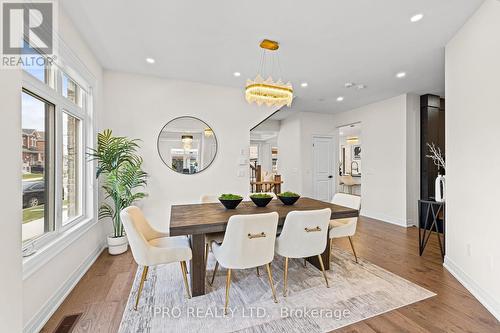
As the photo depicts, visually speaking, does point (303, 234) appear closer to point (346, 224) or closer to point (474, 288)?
point (346, 224)

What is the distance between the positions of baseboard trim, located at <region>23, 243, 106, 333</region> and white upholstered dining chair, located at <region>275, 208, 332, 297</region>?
200 cm

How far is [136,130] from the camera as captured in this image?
378 cm

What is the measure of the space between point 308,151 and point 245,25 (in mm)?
4352

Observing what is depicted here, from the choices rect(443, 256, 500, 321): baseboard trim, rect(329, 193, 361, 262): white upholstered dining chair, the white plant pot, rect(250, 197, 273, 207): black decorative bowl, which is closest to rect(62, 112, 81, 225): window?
the white plant pot

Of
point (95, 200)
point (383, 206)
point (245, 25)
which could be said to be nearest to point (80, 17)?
point (245, 25)

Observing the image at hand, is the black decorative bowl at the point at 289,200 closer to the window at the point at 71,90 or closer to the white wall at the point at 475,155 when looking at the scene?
the white wall at the point at 475,155

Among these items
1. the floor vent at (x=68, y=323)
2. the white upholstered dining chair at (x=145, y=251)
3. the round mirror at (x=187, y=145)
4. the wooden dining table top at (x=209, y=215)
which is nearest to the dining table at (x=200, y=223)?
the wooden dining table top at (x=209, y=215)

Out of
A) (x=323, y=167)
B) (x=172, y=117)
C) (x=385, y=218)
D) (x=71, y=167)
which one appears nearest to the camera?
(x=71, y=167)

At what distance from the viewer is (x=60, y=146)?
2332mm

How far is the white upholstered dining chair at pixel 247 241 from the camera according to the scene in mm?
1854

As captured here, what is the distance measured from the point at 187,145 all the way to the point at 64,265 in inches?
93.8

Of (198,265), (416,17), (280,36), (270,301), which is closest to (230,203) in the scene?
(198,265)

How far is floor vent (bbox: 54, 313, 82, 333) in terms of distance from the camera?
1.73m

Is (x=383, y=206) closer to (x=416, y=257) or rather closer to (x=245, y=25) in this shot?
(x=416, y=257)
